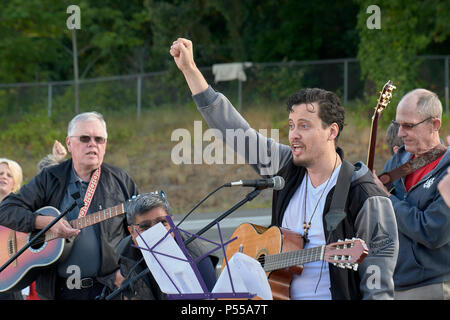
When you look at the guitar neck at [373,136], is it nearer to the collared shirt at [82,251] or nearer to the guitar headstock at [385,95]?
the guitar headstock at [385,95]

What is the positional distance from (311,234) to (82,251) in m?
2.17

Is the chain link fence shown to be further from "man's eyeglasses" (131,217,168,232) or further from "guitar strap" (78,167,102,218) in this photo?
"man's eyeglasses" (131,217,168,232)

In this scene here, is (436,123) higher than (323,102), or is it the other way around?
(323,102)

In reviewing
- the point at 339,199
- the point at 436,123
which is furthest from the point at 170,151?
the point at 339,199

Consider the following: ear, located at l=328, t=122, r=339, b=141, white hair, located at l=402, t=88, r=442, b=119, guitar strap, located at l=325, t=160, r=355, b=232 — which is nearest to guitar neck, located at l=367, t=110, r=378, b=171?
white hair, located at l=402, t=88, r=442, b=119

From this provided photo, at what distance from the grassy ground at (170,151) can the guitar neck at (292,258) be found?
10042mm

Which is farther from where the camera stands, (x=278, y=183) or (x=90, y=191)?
(x=90, y=191)

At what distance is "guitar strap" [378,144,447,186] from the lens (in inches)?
176

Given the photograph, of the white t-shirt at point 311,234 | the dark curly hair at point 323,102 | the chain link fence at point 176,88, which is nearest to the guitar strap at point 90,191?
the white t-shirt at point 311,234

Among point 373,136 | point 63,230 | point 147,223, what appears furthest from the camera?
point 63,230

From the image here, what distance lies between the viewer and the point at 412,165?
15.0ft

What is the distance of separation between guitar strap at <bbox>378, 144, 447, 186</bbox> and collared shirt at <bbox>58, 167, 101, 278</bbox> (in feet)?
6.86

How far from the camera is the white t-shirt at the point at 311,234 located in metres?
3.49

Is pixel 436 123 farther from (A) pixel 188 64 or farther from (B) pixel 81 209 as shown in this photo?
(B) pixel 81 209
